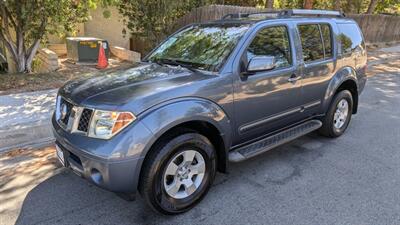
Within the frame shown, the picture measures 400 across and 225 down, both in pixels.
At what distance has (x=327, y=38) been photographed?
459 centimetres

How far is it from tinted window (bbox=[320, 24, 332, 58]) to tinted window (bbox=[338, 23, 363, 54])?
0.28 metres

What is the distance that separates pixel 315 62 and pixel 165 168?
8.48ft

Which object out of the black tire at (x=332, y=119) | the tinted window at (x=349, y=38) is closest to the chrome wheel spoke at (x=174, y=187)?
the black tire at (x=332, y=119)

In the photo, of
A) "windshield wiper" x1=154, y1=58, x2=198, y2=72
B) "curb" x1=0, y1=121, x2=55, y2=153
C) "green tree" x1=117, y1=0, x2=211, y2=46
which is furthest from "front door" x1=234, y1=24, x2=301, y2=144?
"green tree" x1=117, y1=0, x2=211, y2=46

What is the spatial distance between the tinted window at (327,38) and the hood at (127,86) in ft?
7.22

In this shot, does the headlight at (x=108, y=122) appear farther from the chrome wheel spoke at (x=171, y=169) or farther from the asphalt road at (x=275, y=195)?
the asphalt road at (x=275, y=195)

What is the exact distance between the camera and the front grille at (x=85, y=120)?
110 inches

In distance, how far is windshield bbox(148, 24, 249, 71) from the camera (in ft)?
11.5

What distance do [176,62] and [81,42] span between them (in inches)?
323

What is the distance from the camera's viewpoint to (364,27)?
16.4 m

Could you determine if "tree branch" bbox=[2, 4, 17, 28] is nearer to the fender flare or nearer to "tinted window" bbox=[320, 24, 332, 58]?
the fender flare

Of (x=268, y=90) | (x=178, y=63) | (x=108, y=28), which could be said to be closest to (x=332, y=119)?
(x=268, y=90)

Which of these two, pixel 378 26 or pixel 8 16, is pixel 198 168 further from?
pixel 378 26

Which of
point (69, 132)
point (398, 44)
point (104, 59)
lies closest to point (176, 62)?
point (69, 132)
